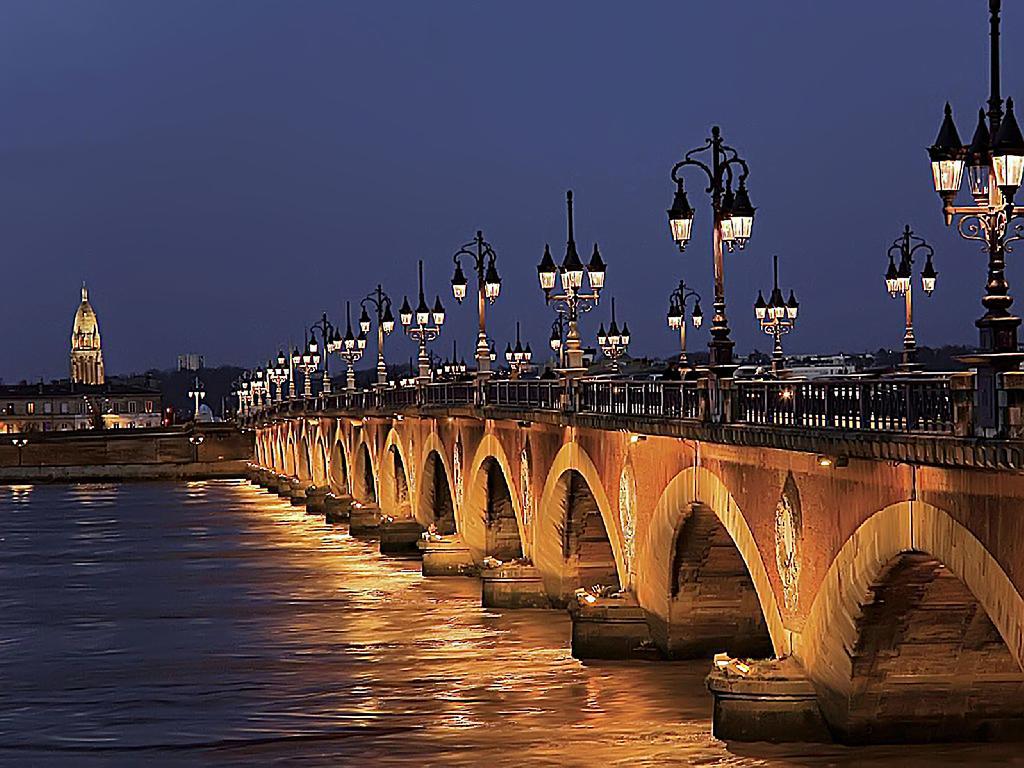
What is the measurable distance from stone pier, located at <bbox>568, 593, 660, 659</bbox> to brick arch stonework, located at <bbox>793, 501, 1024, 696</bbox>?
29.8ft

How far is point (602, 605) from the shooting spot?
120ft

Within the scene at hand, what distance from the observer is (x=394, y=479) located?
242ft

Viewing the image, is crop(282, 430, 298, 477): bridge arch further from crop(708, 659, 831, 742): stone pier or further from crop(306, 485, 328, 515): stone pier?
crop(708, 659, 831, 742): stone pier

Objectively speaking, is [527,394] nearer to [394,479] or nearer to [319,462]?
[394,479]

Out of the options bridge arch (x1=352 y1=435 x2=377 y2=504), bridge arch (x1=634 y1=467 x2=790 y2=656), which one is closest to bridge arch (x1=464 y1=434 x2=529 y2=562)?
bridge arch (x1=634 y1=467 x2=790 y2=656)

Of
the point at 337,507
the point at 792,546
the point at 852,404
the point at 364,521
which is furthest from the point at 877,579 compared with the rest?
the point at 337,507

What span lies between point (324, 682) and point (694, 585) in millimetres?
6815

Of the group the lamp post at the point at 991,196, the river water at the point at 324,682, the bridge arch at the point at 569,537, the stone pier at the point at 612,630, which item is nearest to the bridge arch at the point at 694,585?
the stone pier at the point at 612,630

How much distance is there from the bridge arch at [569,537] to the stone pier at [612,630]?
5.34 metres

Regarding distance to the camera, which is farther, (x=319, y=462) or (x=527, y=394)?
(x=319, y=462)

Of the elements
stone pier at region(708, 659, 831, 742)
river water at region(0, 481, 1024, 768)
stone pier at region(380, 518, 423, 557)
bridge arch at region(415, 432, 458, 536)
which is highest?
bridge arch at region(415, 432, 458, 536)

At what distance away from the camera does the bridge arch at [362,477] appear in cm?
8450

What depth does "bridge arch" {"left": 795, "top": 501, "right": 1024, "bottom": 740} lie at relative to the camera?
914 inches

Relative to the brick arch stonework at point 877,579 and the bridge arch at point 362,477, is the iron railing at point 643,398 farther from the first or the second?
the bridge arch at point 362,477
